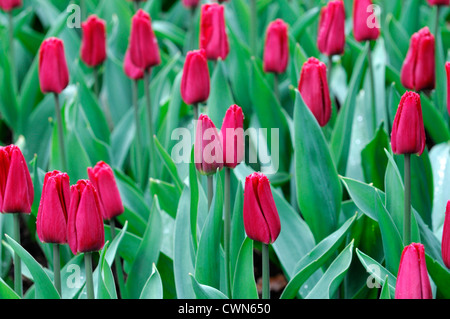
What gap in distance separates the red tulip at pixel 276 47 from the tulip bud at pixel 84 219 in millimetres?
878

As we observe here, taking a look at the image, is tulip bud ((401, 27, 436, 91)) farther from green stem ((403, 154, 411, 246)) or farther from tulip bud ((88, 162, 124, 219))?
tulip bud ((88, 162, 124, 219))

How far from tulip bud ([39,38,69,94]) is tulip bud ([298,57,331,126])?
60 cm

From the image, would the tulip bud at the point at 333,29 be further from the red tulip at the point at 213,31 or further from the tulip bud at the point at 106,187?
the tulip bud at the point at 106,187

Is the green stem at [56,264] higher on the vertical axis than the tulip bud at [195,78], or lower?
lower

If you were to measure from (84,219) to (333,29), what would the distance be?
3.04 feet

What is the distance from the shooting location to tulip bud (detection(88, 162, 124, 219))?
145 centimetres

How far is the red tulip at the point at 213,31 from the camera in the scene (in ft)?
6.05

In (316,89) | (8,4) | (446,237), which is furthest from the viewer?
(8,4)

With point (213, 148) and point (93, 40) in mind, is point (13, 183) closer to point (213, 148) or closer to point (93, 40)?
point (213, 148)

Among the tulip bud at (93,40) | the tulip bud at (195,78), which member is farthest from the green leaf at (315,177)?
the tulip bud at (93,40)

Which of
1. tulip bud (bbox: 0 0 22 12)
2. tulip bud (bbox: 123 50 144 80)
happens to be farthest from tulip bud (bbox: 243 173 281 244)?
tulip bud (bbox: 0 0 22 12)

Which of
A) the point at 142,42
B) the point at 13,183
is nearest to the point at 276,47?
the point at 142,42

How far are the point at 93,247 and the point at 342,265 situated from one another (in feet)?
1.61

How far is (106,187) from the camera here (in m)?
1.47
